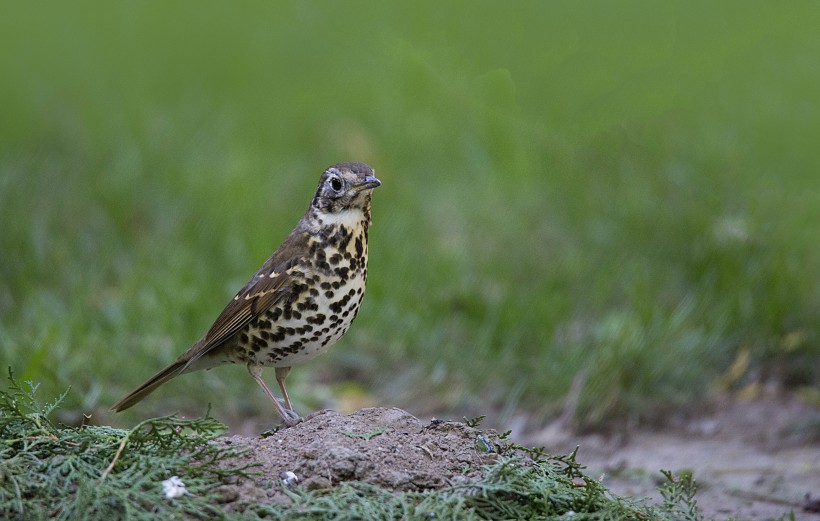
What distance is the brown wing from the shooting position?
14.4ft

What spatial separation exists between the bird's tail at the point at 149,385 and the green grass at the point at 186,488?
1.17 metres

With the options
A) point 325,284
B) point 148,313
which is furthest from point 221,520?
point 148,313

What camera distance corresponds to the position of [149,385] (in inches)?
178

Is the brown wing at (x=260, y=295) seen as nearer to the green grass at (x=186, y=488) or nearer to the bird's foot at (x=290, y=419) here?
the bird's foot at (x=290, y=419)

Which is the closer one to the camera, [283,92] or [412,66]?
[412,66]

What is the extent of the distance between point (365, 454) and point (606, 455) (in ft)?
7.65

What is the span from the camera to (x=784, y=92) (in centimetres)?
624

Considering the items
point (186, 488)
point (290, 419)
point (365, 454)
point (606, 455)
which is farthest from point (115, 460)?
point (606, 455)

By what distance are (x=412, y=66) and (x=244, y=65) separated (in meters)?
1.75

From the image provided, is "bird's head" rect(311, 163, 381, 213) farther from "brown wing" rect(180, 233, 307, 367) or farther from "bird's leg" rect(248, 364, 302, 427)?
"bird's leg" rect(248, 364, 302, 427)

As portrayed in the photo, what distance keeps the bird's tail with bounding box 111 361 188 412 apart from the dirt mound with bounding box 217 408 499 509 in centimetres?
116

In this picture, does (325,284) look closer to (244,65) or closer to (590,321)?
(590,321)

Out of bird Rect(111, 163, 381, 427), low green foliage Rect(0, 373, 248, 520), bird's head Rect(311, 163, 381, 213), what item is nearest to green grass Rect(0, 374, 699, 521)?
low green foliage Rect(0, 373, 248, 520)

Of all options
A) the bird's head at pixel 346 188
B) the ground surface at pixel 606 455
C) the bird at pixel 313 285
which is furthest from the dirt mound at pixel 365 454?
the bird's head at pixel 346 188
